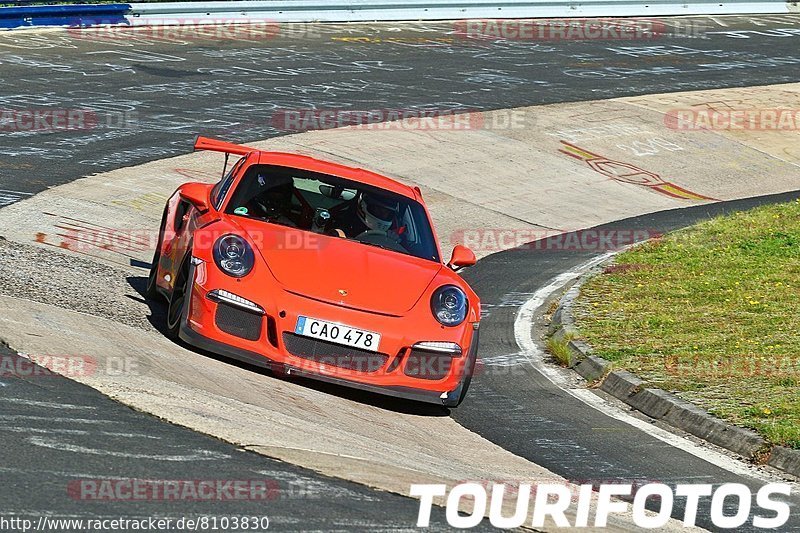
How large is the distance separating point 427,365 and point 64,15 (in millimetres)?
19428

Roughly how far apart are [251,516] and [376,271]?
130 inches

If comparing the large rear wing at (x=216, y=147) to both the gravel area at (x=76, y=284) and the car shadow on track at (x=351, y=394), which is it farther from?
the car shadow on track at (x=351, y=394)

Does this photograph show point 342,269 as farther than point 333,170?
No

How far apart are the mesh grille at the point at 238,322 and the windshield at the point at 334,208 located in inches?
45.8

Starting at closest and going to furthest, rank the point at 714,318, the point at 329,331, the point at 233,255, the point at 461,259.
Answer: the point at 329,331
the point at 233,255
the point at 461,259
the point at 714,318

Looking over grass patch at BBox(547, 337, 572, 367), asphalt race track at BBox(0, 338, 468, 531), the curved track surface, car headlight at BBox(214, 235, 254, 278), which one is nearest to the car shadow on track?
car headlight at BBox(214, 235, 254, 278)

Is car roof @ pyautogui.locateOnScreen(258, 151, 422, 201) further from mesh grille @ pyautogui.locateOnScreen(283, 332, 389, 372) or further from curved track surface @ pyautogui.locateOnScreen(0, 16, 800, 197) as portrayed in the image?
curved track surface @ pyautogui.locateOnScreen(0, 16, 800, 197)

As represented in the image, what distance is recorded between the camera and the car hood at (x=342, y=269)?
8031 mm

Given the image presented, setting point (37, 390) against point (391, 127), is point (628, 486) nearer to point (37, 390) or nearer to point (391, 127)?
point (37, 390)

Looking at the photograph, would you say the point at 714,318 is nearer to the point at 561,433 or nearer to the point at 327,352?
the point at 561,433

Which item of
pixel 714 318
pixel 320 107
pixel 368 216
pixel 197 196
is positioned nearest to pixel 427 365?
pixel 368 216

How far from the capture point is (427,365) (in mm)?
8047

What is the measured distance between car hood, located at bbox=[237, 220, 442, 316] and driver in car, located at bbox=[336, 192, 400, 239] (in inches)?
11.1

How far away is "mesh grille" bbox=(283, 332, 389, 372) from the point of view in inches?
308
